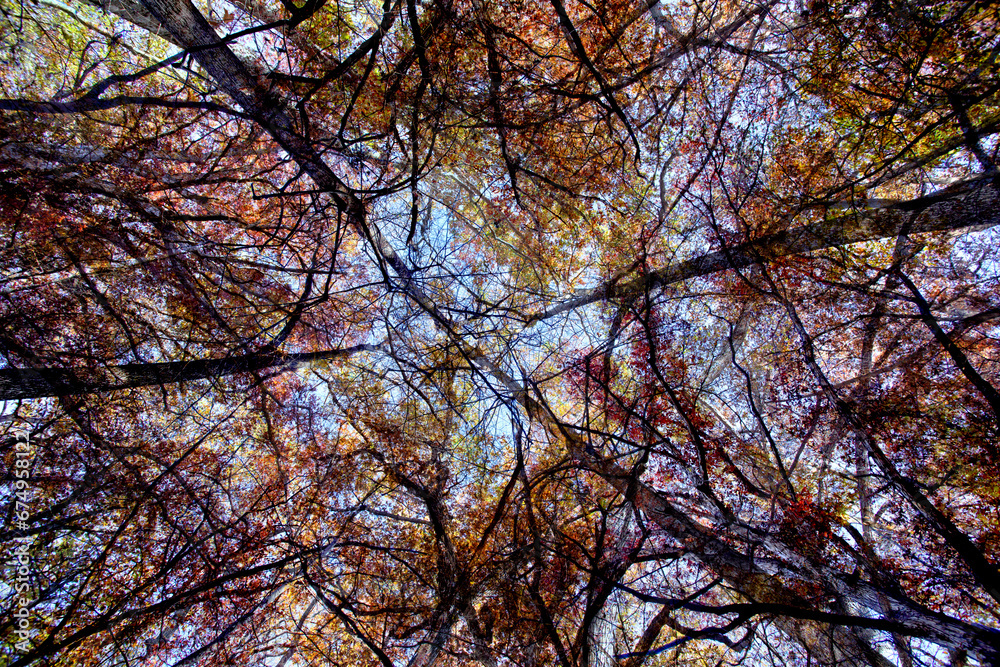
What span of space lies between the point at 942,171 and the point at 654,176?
11.3ft

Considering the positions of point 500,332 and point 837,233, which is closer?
point 837,233

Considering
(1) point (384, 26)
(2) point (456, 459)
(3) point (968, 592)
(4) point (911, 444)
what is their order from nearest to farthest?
1. (3) point (968, 592)
2. (4) point (911, 444)
3. (1) point (384, 26)
4. (2) point (456, 459)

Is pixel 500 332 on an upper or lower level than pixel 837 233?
upper

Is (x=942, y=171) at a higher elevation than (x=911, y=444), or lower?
higher

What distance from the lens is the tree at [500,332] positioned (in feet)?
15.7

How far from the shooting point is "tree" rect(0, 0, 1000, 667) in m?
4.79

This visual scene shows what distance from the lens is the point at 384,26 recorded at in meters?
5.37

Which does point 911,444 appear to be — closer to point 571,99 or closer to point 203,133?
point 571,99

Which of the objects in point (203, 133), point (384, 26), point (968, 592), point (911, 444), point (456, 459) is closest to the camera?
point (968, 592)

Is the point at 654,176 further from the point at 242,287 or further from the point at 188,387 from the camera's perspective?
the point at 188,387

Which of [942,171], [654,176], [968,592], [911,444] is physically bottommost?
[968,592]

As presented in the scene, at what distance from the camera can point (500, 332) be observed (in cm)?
655

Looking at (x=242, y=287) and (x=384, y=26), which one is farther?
(x=242, y=287)

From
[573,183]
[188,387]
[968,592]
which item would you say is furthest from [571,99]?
[968,592]
